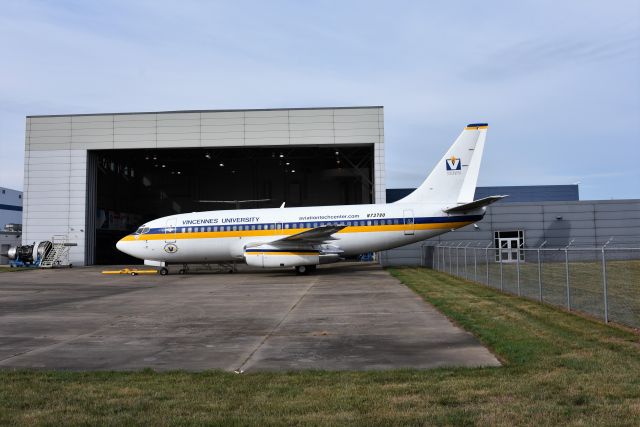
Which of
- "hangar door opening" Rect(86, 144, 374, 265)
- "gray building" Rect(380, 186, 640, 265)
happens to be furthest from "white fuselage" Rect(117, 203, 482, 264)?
"hangar door opening" Rect(86, 144, 374, 265)

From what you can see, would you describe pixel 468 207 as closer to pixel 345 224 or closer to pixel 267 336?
pixel 345 224

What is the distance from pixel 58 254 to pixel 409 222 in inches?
1014

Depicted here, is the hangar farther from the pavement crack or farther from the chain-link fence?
the pavement crack

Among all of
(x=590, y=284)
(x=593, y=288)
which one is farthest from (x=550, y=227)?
(x=593, y=288)

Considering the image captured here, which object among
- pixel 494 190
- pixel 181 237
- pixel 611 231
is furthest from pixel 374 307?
pixel 494 190

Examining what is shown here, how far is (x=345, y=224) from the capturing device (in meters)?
26.9

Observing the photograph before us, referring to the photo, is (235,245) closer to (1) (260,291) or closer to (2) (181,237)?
(2) (181,237)

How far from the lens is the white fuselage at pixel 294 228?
2648cm

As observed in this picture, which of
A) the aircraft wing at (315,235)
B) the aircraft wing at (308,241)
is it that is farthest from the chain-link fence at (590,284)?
the aircraft wing at (308,241)

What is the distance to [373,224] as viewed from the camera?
87.6ft

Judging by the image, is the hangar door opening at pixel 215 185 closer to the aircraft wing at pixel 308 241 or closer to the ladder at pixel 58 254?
the ladder at pixel 58 254

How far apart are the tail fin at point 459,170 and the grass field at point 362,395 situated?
19.4 m

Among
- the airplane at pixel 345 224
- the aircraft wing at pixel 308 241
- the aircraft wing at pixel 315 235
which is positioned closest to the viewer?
the aircraft wing at pixel 315 235

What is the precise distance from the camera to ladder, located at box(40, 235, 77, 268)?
119 feet
